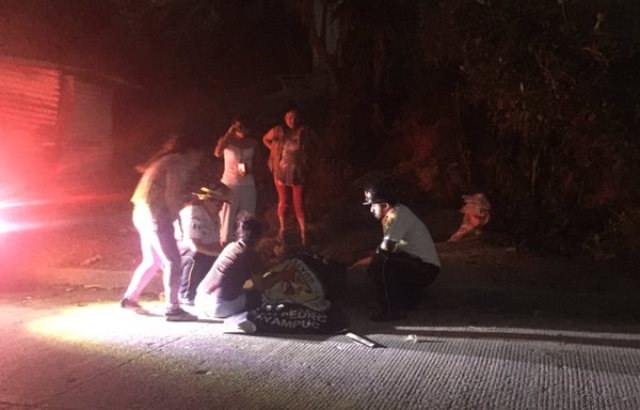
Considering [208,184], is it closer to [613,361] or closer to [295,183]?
[295,183]

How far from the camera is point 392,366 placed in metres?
6.14

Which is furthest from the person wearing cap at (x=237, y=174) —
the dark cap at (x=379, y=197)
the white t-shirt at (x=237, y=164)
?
the dark cap at (x=379, y=197)

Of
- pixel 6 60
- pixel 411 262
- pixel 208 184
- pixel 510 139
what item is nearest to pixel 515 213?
pixel 510 139

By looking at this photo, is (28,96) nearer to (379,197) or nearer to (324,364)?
(379,197)

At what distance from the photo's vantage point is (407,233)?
772 cm

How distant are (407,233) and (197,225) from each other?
204 cm

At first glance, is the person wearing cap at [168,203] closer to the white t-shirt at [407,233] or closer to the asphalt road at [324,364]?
the asphalt road at [324,364]

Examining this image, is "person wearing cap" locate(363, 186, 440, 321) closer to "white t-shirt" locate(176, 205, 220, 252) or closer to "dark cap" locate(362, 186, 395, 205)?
"dark cap" locate(362, 186, 395, 205)

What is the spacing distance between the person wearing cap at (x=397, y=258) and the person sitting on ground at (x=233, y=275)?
1141 millimetres

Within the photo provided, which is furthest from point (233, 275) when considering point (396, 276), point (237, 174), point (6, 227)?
point (6, 227)

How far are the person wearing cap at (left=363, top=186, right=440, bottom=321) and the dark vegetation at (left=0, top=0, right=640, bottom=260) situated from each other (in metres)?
2.65

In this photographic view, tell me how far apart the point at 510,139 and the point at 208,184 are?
5.26 meters

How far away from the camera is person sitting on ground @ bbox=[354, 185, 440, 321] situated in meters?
7.62

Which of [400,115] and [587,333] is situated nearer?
[587,333]
